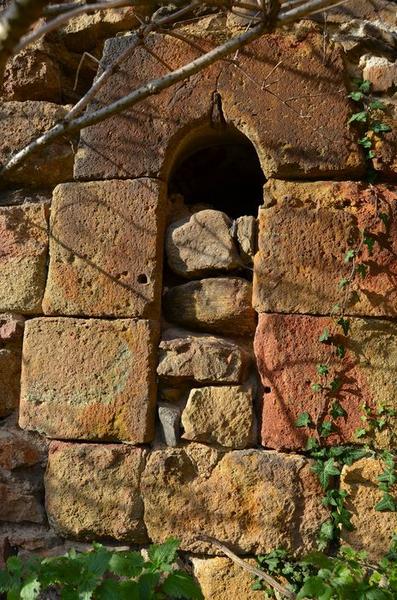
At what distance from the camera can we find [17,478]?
2807mm

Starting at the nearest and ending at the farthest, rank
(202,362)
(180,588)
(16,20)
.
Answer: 1. (16,20)
2. (180,588)
3. (202,362)

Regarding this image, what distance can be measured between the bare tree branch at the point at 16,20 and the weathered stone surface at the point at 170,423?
1738mm

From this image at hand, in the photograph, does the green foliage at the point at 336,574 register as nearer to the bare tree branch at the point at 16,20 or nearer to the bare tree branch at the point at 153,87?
the bare tree branch at the point at 153,87

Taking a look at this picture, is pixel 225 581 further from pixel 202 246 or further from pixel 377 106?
pixel 377 106

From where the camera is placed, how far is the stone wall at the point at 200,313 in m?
2.63

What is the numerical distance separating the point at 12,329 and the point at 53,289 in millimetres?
263

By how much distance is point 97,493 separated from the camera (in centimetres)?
269

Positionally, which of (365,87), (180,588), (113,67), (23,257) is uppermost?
(365,87)

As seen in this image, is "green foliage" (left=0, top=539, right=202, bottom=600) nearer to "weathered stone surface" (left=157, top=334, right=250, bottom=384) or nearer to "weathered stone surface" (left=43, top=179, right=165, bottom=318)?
"weathered stone surface" (left=157, top=334, right=250, bottom=384)

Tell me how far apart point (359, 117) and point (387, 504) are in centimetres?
163

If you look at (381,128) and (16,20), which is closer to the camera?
(16,20)

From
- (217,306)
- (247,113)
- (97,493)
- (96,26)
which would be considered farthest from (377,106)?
(97,493)

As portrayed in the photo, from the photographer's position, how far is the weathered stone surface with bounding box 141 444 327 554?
257 centimetres

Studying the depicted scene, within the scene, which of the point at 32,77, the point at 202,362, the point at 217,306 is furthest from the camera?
the point at 32,77
